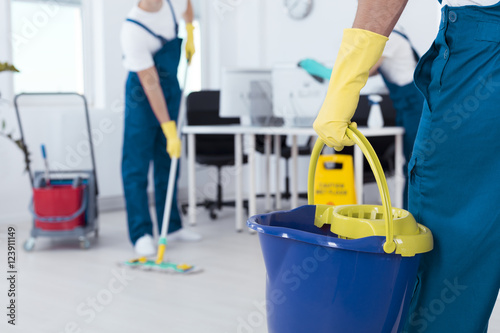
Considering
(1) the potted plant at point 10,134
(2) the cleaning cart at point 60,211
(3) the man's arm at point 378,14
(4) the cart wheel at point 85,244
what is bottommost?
(4) the cart wheel at point 85,244

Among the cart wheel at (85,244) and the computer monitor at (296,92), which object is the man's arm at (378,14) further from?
the cart wheel at (85,244)

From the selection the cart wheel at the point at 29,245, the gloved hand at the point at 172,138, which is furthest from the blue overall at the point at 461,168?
the cart wheel at the point at 29,245

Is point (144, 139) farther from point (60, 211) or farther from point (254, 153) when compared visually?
point (254, 153)

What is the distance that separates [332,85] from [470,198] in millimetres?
318

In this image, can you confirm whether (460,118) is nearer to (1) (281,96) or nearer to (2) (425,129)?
(2) (425,129)

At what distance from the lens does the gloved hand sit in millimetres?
2951

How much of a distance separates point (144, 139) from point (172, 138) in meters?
0.17

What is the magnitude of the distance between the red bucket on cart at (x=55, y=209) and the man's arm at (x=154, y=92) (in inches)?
27.7

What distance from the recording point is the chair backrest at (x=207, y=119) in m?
4.34

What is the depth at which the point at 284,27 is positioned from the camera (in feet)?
16.6

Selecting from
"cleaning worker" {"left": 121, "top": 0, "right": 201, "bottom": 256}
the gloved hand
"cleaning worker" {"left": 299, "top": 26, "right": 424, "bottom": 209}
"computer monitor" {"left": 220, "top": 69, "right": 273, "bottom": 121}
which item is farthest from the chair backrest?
"cleaning worker" {"left": 299, "top": 26, "right": 424, "bottom": 209}

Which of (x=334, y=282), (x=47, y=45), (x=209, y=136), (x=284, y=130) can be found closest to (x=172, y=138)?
(x=284, y=130)

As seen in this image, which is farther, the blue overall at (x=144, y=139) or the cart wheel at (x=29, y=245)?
the cart wheel at (x=29, y=245)

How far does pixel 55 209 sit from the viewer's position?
3283mm
